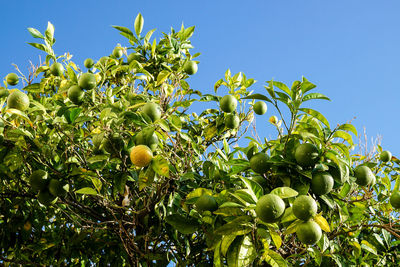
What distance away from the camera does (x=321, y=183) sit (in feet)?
5.01

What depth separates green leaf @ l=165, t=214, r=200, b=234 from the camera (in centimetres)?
175

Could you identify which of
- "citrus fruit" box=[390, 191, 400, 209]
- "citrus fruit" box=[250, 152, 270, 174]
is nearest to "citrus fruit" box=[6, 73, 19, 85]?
"citrus fruit" box=[250, 152, 270, 174]

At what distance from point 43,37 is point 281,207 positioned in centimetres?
183

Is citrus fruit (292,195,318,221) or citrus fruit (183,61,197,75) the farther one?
citrus fruit (183,61,197,75)

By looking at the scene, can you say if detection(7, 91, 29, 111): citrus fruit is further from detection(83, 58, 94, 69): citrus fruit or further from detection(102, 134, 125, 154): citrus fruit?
detection(83, 58, 94, 69): citrus fruit

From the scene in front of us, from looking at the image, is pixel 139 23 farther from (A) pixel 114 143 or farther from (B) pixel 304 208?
(B) pixel 304 208

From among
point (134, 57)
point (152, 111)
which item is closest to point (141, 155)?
point (152, 111)

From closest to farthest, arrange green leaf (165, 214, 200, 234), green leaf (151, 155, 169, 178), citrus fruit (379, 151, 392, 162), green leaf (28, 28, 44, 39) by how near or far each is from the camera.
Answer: green leaf (151, 155, 169, 178)
green leaf (165, 214, 200, 234)
green leaf (28, 28, 44, 39)
citrus fruit (379, 151, 392, 162)

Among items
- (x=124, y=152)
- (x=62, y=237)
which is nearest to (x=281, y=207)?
(x=124, y=152)

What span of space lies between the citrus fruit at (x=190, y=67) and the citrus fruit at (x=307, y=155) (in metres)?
1.43

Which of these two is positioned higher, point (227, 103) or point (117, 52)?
point (117, 52)

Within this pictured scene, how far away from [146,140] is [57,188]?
620mm

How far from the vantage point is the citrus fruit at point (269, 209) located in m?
1.31

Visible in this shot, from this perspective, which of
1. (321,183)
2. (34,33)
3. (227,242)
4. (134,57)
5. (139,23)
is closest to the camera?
(227,242)
